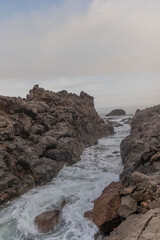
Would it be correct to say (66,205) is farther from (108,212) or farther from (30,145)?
(30,145)

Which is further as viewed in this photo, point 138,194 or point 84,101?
point 84,101

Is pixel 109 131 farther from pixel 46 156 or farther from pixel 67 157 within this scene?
pixel 46 156

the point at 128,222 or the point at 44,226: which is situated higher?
the point at 128,222

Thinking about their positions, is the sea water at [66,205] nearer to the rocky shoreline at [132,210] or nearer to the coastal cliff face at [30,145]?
the coastal cliff face at [30,145]

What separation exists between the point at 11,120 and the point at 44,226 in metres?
9.82

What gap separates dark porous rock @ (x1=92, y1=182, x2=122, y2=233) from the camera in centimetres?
804

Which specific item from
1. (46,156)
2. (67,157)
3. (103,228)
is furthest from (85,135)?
(103,228)

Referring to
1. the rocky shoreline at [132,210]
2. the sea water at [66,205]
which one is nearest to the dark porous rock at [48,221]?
the sea water at [66,205]

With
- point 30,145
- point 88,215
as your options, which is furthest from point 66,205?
point 30,145

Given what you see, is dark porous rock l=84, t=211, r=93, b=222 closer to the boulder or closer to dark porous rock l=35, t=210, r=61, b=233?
dark porous rock l=35, t=210, r=61, b=233

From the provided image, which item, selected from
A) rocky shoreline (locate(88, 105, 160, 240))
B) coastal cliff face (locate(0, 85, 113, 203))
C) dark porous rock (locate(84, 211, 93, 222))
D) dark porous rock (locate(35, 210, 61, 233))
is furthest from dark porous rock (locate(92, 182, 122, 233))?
coastal cliff face (locate(0, 85, 113, 203))

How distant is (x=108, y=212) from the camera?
8219 millimetres

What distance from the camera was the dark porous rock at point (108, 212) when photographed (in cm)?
804

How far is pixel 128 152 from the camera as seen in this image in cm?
1670
